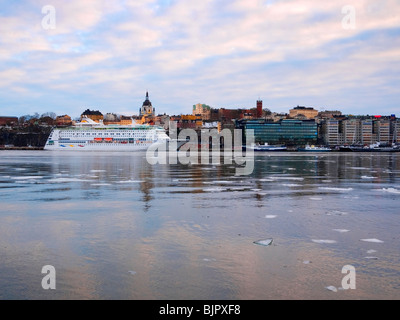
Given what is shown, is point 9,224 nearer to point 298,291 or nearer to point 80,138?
point 298,291

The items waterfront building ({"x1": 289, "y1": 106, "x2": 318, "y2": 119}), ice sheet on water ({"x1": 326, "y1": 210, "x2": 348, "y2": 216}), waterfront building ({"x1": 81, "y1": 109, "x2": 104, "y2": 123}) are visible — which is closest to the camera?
ice sheet on water ({"x1": 326, "y1": 210, "x2": 348, "y2": 216})

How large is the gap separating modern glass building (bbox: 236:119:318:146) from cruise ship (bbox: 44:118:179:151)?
72894 mm

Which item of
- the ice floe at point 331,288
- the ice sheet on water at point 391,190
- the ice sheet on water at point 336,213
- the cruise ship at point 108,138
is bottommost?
the ice sheet on water at point 391,190

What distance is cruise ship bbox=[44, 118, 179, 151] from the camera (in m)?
84.2

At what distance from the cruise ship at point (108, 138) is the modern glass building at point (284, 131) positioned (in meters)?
72.9

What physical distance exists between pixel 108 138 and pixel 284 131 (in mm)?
86720

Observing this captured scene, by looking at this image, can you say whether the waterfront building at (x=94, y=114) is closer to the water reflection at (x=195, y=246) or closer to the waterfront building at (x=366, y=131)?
the waterfront building at (x=366, y=131)

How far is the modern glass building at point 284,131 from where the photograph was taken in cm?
15538

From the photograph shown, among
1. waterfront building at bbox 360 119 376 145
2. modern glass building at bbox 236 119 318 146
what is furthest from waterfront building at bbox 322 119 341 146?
waterfront building at bbox 360 119 376 145

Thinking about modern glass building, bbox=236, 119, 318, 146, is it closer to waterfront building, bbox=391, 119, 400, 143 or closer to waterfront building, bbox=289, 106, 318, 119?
waterfront building, bbox=289, 106, 318, 119

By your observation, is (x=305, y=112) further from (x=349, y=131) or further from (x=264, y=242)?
(x=264, y=242)

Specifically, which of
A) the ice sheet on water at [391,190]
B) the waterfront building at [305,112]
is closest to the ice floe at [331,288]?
the ice sheet on water at [391,190]
